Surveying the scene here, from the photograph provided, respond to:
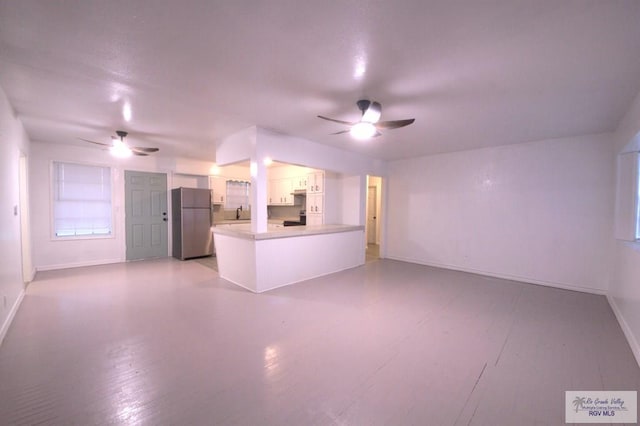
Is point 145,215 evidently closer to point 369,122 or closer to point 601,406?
point 369,122

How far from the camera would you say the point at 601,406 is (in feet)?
5.76

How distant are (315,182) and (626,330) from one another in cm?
533

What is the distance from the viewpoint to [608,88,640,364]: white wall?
2.52 m

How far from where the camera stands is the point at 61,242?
5.31 m

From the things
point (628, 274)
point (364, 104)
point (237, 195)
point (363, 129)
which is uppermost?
point (364, 104)

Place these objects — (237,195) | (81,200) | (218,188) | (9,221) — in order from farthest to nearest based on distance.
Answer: (237,195)
(218,188)
(81,200)
(9,221)

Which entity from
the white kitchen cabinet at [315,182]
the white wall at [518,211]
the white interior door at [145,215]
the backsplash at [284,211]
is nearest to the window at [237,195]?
the backsplash at [284,211]

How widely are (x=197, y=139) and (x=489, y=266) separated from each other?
20.1ft

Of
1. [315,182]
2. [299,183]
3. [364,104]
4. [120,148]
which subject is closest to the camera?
[364,104]

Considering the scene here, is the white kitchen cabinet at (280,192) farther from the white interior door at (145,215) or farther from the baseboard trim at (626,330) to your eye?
the baseboard trim at (626,330)

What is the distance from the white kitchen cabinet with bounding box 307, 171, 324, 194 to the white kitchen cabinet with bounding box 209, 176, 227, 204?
2708mm

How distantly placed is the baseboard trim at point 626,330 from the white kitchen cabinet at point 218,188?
306 inches

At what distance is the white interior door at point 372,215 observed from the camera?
28.9 ft

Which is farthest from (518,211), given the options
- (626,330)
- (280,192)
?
(280,192)
